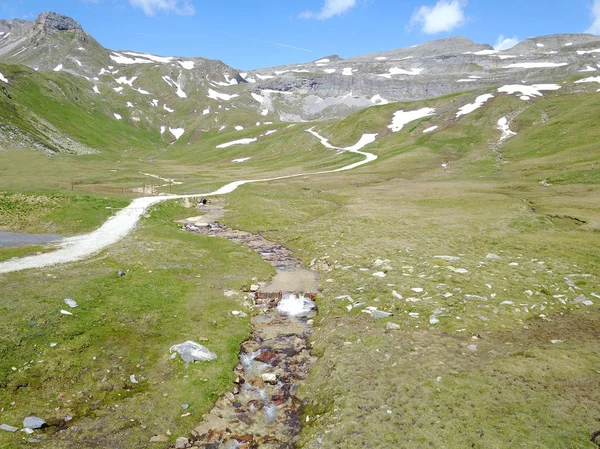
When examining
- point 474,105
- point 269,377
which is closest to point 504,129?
point 474,105

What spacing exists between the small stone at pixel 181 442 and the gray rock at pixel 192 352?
4357mm

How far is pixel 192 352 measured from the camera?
1738 centimetres

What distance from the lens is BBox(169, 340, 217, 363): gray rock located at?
56.4 feet

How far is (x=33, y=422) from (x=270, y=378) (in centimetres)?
862

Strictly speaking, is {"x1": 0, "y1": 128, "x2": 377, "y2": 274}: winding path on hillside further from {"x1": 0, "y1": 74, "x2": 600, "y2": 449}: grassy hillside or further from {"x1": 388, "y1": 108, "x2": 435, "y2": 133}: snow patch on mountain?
{"x1": 388, "y1": 108, "x2": 435, "y2": 133}: snow patch on mountain

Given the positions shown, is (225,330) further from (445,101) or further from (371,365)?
(445,101)

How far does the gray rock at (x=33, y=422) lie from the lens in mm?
12758

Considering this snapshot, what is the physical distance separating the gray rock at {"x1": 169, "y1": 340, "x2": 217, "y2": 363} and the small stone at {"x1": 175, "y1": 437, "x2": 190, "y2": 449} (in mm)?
4357

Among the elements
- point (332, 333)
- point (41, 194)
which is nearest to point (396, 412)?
point (332, 333)

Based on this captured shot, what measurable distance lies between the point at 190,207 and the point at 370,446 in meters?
51.3

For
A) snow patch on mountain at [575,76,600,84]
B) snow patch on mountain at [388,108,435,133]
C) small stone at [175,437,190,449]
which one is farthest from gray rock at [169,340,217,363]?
snow patch on mountain at [575,76,600,84]

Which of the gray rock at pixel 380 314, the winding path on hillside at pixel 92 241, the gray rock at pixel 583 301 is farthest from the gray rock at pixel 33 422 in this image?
the gray rock at pixel 583 301

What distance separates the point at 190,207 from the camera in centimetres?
5841

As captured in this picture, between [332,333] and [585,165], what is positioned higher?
[585,165]
